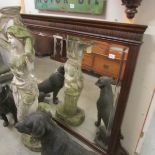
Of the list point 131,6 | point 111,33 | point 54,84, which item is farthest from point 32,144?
point 131,6

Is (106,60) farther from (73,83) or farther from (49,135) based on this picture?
(49,135)

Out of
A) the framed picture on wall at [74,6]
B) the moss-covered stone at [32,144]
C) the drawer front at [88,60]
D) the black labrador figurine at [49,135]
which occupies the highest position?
the framed picture on wall at [74,6]

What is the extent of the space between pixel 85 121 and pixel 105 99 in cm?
36

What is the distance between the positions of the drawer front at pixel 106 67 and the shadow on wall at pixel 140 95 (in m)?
0.12

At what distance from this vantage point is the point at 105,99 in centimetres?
121

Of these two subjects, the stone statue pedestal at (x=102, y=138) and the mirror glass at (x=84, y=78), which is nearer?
the mirror glass at (x=84, y=78)

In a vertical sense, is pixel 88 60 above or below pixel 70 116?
above

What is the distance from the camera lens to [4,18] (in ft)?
4.45

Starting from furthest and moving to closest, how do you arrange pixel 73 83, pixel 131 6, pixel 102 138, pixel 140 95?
pixel 73 83 → pixel 102 138 → pixel 140 95 → pixel 131 6

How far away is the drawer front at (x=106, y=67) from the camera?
1.05 meters

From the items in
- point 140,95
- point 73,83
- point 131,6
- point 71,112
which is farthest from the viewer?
point 71,112

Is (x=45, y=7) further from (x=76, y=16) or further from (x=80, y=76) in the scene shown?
(x=80, y=76)

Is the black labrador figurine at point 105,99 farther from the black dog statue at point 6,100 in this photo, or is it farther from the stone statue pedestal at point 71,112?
the black dog statue at point 6,100

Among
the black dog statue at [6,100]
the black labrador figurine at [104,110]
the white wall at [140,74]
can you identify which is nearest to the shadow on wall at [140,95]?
the white wall at [140,74]
